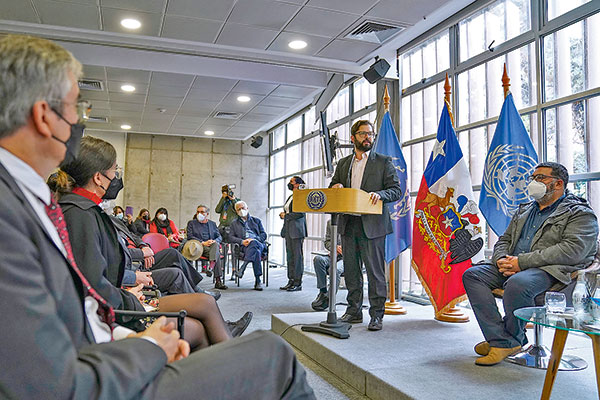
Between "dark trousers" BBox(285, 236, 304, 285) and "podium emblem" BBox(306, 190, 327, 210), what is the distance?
3244mm

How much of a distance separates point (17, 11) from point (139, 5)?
1.25 m

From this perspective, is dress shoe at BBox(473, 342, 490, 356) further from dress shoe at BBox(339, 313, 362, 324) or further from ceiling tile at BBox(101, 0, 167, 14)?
ceiling tile at BBox(101, 0, 167, 14)

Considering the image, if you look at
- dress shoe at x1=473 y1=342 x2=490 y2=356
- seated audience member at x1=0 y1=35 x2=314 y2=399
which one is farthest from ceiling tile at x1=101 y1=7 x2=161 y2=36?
seated audience member at x1=0 y1=35 x2=314 y2=399

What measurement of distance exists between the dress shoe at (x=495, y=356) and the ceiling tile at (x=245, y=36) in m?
3.94

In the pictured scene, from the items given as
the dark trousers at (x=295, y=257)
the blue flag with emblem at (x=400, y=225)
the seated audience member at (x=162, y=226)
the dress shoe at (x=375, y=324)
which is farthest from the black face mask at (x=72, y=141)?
the seated audience member at (x=162, y=226)

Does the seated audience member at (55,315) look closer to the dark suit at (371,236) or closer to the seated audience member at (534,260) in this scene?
the seated audience member at (534,260)

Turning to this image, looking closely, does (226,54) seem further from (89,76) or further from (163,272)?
(163,272)

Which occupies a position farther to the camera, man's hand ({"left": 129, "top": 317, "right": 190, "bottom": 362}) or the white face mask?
the white face mask

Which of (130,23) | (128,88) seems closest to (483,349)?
(130,23)

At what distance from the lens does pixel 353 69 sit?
20.7ft

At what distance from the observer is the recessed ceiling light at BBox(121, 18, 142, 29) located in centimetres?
493

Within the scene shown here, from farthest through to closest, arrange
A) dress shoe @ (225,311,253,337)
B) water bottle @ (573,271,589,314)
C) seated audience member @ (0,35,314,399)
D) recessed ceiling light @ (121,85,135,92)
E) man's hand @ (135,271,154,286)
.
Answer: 1. recessed ceiling light @ (121,85,135,92)
2. dress shoe @ (225,311,253,337)
3. man's hand @ (135,271,154,286)
4. water bottle @ (573,271,589,314)
5. seated audience member @ (0,35,314,399)

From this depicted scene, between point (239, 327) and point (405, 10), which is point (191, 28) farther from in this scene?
point (239, 327)

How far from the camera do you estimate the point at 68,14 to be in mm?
4777
